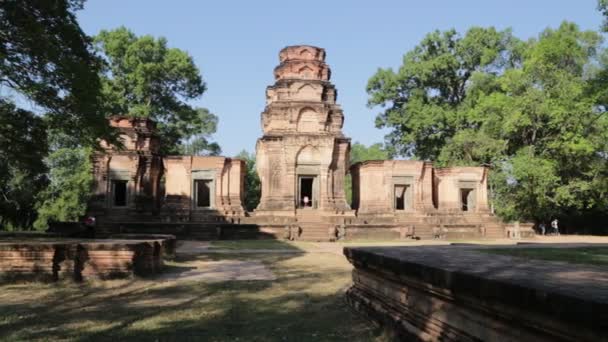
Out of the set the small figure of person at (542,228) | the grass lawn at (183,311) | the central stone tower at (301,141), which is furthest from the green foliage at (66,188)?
the small figure of person at (542,228)

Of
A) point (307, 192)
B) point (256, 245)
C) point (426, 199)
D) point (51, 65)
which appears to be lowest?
point (256, 245)

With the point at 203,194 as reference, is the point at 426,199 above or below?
below

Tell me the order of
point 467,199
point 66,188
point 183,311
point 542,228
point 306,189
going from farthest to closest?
point 66,188
point 306,189
point 542,228
point 467,199
point 183,311

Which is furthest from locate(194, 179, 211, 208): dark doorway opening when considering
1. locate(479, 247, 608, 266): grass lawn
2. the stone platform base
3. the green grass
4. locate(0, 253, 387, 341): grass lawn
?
the stone platform base

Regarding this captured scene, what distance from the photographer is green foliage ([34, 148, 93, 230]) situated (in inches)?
1222

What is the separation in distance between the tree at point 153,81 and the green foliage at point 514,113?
1466 centimetres

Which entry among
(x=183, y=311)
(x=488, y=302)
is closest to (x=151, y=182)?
(x=183, y=311)

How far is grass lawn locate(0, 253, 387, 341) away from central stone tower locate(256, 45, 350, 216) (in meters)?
18.0

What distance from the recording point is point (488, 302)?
124 inches

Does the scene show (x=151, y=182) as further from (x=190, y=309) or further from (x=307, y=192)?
(x=190, y=309)

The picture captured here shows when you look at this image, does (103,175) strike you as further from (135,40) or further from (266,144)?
(135,40)

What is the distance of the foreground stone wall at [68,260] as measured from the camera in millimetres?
8172

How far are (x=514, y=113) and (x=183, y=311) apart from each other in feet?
86.0

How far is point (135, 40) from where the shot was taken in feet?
117
